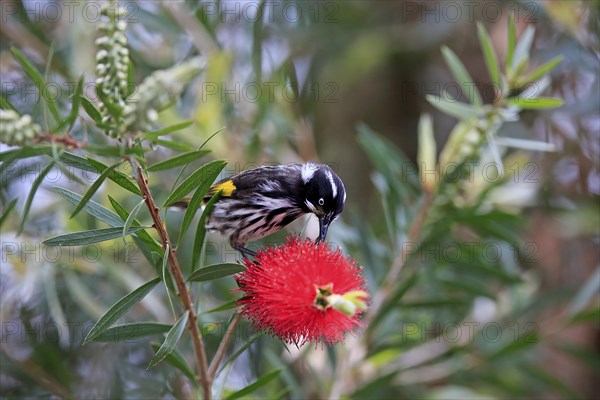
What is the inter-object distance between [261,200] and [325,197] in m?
0.35

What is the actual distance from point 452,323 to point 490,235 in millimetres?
532

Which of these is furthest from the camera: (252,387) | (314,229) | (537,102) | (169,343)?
(314,229)

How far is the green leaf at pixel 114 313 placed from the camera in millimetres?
1808

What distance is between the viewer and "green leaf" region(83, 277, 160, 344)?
181 centimetres

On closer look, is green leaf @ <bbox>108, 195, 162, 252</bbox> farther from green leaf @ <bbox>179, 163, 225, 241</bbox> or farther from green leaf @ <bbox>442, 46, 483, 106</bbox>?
green leaf @ <bbox>442, 46, 483, 106</bbox>

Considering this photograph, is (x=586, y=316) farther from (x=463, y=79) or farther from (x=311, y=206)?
(x=311, y=206)

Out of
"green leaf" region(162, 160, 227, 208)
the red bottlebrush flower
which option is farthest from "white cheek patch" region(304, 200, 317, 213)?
"green leaf" region(162, 160, 227, 208)

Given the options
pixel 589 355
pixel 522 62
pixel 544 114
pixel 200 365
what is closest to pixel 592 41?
pixel 544 114

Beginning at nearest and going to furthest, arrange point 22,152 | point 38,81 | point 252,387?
point 22,152, point 38,81, point 252,387

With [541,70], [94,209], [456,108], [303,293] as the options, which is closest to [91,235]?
[94,209]

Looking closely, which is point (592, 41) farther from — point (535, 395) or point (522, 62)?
point (535, 395)

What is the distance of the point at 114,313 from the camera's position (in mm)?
1842

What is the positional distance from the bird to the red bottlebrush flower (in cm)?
84

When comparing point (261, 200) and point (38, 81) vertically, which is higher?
point (38, 81)
